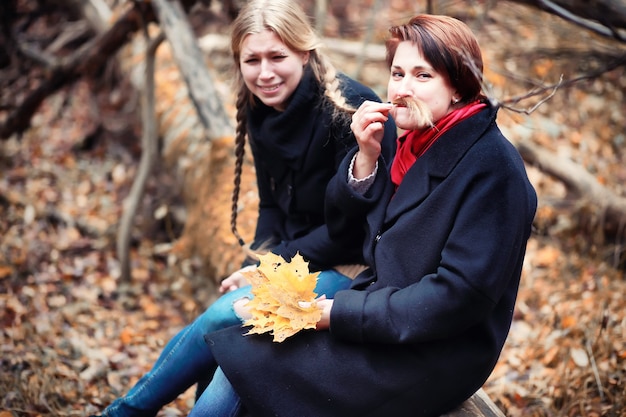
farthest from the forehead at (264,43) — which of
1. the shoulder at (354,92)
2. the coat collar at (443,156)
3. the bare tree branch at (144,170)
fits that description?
the bare tree branch at (144,170)

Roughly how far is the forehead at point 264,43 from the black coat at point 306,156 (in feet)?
0.59

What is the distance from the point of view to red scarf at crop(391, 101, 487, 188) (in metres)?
1.90

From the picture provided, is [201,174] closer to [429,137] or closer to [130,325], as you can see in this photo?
[130,325]

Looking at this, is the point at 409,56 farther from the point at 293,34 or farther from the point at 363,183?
the point at 293,34

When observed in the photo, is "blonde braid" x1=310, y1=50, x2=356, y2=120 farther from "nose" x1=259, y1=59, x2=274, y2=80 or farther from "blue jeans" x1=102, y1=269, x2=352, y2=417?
"blue jeans" x1=102, y1=269, x2=352, y2=417

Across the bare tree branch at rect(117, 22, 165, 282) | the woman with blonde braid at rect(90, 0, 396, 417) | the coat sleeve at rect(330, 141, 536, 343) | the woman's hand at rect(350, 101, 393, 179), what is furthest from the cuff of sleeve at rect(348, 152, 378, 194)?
the bare tree branch at rect(117, 22, 165, 282)

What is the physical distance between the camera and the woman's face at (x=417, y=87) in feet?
6.21

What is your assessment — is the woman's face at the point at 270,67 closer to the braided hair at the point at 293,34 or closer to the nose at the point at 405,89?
the braided hair at the point at 293,34

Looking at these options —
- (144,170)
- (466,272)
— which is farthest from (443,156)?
(144,170)

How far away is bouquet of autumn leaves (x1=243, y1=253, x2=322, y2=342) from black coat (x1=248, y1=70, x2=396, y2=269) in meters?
0.44

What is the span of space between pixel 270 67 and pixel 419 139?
31.3 inches

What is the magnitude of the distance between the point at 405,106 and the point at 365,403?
942 millimetres

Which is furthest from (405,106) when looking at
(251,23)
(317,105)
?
(251,23)

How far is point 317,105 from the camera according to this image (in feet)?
8.45
